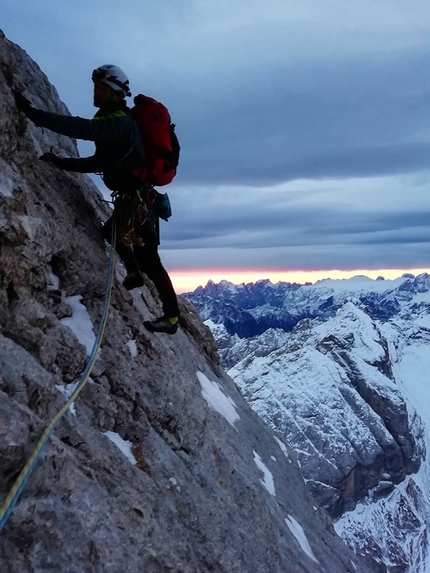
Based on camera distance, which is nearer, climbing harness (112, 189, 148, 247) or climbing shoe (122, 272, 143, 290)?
climbing harness (112, 189, 148, 247)

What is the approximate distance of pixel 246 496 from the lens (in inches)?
501

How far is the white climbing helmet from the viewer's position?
10227mm

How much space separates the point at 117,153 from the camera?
1053 cm

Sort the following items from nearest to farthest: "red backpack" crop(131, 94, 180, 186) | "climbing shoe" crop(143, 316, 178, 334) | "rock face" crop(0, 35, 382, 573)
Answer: "rock face" crop(0, 35, 382, 573), "red backpack" crop(131, 94, 180, 186), "climbing shoe" crop(143, 316, 178, 334)

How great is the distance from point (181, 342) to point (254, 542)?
6742mm

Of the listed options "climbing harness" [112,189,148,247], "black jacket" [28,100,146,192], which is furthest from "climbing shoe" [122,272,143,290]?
"black jacket" [28,100,146,192]

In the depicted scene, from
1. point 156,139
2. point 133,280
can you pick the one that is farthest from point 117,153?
point 133,280

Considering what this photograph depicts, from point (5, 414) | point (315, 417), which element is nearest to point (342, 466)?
point (315, 417)

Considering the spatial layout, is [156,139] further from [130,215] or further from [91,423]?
[91,423]

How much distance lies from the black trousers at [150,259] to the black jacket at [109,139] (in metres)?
1.04

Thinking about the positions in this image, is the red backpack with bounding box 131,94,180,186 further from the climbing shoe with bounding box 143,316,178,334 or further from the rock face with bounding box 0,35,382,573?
the climbing shoe with bounding box 143,316,178,334

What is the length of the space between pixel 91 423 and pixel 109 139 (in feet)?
16.4

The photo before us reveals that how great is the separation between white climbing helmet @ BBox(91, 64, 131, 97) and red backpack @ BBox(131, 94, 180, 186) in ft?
1.37

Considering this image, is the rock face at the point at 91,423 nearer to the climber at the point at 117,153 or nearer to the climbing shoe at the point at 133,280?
the climbing shoe at the point at 133,280
